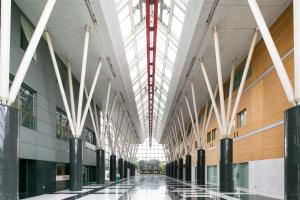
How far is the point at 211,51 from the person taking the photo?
3228 cm

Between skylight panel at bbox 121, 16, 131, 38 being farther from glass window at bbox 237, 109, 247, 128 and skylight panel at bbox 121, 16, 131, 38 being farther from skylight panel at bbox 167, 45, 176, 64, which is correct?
glass window at bbox 237, 109, 247, 128

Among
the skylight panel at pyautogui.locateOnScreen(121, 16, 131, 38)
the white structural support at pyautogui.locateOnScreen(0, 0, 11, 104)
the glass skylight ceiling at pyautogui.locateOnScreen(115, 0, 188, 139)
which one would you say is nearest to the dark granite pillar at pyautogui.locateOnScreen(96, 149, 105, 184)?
the glass skylight ceiling at pyautogui.locateOnScreen(115, 0, 188, 139)

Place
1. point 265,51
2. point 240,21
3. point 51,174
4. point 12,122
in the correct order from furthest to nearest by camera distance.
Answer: point 51,174 < point 265,51 < point 240,21 < point 12,122

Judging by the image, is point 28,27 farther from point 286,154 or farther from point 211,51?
point 286,154

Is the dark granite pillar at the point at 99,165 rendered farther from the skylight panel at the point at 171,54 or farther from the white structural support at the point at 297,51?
the white structural support at the point at 297,51

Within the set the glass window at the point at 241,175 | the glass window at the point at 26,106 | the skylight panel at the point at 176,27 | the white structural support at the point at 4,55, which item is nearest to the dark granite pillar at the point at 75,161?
the glass window at the point at 26,106

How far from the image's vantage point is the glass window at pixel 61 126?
35375 mm

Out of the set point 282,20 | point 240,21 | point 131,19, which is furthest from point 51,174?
point 282,20

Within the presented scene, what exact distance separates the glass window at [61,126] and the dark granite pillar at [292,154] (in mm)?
23938

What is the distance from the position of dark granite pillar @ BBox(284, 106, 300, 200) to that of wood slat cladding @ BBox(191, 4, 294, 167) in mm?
9687

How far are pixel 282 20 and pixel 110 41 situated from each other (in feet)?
40.1

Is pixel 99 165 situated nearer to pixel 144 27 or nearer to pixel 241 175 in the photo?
pixel 241 175

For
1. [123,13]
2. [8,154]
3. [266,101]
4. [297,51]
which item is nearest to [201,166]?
[266,101]

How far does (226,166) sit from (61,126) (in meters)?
16.3
